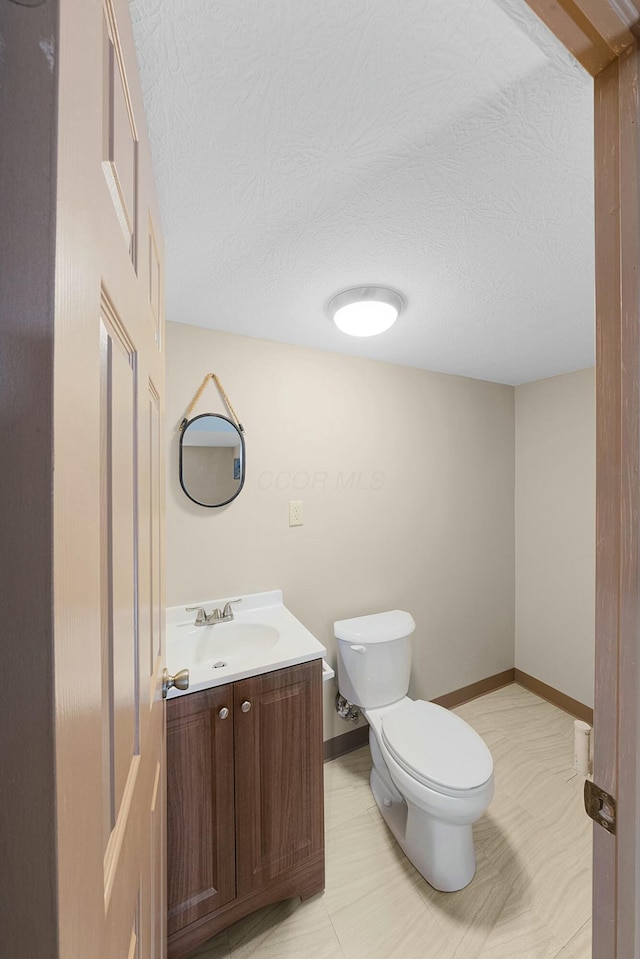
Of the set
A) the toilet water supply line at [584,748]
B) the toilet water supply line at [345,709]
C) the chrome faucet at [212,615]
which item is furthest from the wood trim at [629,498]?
the toilet water supply line at [345,709]

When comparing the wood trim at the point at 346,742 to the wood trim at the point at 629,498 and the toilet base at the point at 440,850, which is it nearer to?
the toilet base at the point at 440,850

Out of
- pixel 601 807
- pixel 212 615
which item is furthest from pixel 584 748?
pixel 212 615

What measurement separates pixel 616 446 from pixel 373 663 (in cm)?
150

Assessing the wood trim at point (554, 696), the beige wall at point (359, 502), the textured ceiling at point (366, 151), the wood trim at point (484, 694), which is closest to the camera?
the textured ceiling at point (366, 151)

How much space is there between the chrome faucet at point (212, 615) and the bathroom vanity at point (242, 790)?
177 mm

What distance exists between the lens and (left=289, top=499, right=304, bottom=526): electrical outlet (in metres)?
1.82

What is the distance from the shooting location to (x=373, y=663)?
1.73 meters

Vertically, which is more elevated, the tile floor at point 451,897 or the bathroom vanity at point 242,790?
the bathroom vanity at point 242,790

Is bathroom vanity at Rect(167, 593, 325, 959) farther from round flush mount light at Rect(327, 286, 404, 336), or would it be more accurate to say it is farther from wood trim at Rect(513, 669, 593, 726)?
wood trim at Rect(513, 669, 593, 726)

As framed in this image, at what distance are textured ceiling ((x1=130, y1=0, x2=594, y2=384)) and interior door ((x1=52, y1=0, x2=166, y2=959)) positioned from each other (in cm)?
16

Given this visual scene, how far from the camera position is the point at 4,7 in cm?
21

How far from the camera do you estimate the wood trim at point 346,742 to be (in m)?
1.90

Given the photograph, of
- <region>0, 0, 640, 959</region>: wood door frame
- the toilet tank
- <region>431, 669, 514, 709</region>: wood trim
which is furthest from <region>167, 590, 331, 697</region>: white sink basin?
<region>431, 669, 514, 709</region>: wood trim

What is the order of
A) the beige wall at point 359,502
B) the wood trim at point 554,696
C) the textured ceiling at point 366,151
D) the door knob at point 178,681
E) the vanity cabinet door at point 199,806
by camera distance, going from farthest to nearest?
the wood trim at point 554,696 < the beige wall at point 359,502 < the vanity cabinet door at point 199,806 < the door knob at point 178,681 < the textured ceiling at point 366,151
